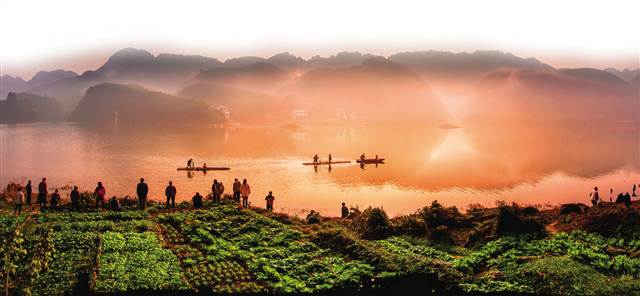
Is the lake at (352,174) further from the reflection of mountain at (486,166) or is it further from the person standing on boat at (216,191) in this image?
the person standing on boat at (216,191)

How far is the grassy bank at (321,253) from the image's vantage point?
1983cm

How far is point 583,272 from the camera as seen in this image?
70.1ft

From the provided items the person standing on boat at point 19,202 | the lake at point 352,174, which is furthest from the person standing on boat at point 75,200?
the lake at point 352,174

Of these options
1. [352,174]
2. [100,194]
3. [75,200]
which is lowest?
[352,174]

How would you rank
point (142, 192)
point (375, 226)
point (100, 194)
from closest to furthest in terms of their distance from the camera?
point (375, 226) < point (142, 192) < point (100, 194)

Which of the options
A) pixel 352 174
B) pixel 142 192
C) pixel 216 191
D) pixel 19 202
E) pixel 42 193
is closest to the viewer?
pixel 19 202

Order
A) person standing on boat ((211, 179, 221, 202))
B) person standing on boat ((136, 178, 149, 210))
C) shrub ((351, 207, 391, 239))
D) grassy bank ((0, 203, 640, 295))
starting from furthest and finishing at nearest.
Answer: person standing on boat ((211, 179, 221, 202)) → person standing on boat ((136, 178, 149, 210)) → shrub ((351, 207, 391, 239)) → grassy bank ((0, 203, 640, 295))

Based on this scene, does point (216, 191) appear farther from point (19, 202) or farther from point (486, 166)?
point (486, 166)

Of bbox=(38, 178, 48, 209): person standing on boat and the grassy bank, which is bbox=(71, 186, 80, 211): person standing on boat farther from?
bbox=(38, 178, 48, 209): person standing on boat

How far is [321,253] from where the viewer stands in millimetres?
25562

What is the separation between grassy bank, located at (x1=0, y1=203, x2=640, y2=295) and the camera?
65.1ft

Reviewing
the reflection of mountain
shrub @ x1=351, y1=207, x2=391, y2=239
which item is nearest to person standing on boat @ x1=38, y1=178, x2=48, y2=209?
shrub @ x1=351, y1=207, x2=391, y2=239

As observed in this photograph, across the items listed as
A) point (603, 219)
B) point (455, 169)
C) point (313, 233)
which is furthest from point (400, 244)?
point (455, 169)

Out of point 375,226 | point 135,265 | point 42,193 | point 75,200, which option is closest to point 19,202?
point 42,193
